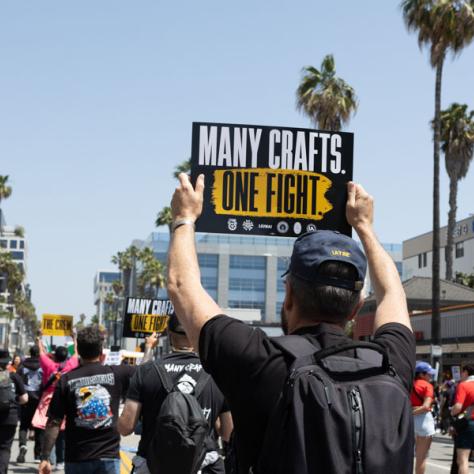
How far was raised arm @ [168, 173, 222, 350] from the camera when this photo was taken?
2.79m

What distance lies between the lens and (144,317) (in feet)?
57.7

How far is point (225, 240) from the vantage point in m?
150

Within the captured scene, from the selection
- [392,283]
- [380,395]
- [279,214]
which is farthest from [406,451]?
[279,214]

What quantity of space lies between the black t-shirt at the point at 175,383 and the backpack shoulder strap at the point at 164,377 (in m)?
0.02

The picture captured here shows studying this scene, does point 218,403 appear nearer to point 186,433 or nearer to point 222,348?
point 186,433

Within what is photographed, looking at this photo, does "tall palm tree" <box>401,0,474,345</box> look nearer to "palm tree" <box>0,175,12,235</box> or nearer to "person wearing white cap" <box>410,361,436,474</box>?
"person wearing white cap" <box>410,361,436,474</box>

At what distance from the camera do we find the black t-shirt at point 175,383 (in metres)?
5.65

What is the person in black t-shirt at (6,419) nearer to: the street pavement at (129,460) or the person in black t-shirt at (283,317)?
the street pavement at (129,460)

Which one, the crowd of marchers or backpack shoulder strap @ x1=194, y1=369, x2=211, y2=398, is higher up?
the crowd of marchers

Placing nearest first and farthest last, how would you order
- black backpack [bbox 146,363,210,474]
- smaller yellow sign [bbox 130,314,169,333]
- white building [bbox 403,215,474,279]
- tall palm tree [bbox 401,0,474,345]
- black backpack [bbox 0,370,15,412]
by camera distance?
1. black backpack [bbox 146,363,210,474]
2. black backpack [bbox 0,370,15,412]
3. smaller yellow sign [bbox 130,314,169,333]
4. tall palm tree [bbox 401,0,474,345]
5. white building [bbox 403,215,474,279]

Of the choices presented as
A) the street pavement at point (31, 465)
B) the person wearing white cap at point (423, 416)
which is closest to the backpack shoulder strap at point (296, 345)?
the street pavement at point (31, 465)

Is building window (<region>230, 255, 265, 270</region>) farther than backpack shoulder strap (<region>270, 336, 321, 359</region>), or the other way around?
building window (<region>230, 255, 265, 270</region>)

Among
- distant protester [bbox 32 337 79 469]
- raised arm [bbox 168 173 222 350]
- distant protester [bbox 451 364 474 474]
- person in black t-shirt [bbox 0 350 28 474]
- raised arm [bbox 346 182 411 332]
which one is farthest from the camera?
distant protester [bbox 32 337 79 469]

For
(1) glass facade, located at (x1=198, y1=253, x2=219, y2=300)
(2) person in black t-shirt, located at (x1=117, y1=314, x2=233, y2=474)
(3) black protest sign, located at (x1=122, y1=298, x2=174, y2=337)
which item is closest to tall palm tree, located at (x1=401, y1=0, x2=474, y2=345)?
(3) black protest sign, located at (x1=122, y1=298, x2=174, y2=337)
